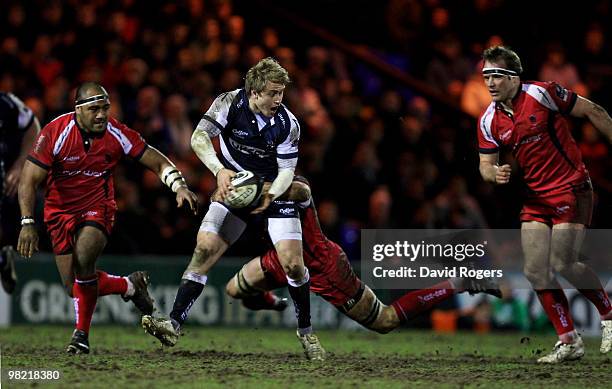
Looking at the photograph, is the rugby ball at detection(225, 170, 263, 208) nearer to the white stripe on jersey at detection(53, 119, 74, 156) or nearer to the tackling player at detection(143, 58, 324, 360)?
the tackling player at detection(143, 58, 324, 360)

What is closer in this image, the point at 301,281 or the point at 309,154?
the point at 301,281

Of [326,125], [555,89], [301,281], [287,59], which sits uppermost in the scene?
[287,59]

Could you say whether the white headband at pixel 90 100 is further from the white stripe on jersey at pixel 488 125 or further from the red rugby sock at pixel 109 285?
the white stripe on jersey at pixel 488 125

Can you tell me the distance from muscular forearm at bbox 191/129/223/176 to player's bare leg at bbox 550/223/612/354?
2812mm

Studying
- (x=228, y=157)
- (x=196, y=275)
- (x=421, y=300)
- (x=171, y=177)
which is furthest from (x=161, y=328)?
(x=421, y=300)

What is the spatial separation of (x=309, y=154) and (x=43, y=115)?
3218mm

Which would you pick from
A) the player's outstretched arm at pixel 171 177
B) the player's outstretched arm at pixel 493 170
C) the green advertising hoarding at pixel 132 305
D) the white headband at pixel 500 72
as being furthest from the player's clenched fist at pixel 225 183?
the green advertising hoarding at pixel 132 305

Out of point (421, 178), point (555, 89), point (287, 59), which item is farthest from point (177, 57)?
point (555, 89)

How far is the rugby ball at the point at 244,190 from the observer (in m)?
8.93

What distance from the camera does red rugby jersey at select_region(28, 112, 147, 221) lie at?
9.18 meters

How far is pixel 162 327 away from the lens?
8773mm

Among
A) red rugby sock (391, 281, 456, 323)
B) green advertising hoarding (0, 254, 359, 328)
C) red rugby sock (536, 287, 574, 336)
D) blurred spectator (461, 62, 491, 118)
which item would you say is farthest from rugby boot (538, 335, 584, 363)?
blurred spectator (461, 62, 491, 118)

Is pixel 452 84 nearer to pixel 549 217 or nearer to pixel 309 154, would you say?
pixel 309 154

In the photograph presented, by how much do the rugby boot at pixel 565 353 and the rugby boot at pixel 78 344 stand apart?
371 cm
